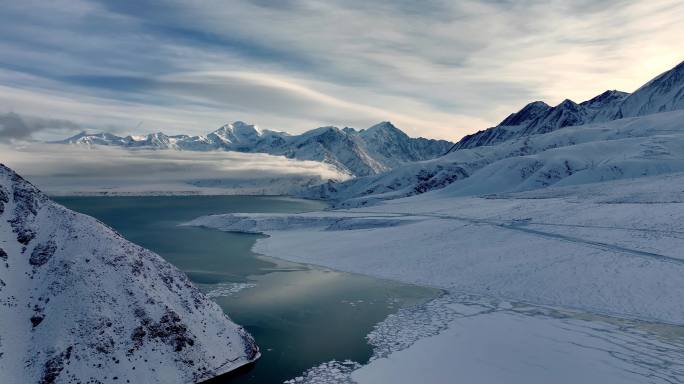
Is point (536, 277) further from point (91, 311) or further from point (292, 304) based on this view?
point (91, 311)

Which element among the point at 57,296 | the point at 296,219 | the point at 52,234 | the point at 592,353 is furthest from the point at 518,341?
the point at 296,219

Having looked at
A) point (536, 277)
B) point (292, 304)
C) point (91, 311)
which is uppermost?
point (91, 311)

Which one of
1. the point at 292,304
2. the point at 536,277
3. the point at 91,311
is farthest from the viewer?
the point at 536,277

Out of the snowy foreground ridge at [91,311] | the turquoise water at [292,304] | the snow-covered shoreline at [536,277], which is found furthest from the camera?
the turquoise water at [292,304]

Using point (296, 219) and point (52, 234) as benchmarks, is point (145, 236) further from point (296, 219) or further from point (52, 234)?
point (52, 234)

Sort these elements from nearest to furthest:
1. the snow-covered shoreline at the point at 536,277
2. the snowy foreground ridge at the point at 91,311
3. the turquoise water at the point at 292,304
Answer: the snowy foreground ridge at the point at 91,311, the snow-covered shoreline at the point at 536,277, the turquoise water at the point at 292,304

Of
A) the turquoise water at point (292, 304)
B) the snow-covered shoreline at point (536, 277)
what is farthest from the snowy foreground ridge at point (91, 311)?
the snow-covered shoreline at point (536, 277)

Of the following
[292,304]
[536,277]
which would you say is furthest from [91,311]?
[536,277]

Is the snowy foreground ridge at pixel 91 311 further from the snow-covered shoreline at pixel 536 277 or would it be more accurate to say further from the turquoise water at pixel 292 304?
the snow-covered shoreline at pixel 536 277

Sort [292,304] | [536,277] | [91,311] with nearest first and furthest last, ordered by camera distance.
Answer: [91,311]
[292,304]
[536,277]
